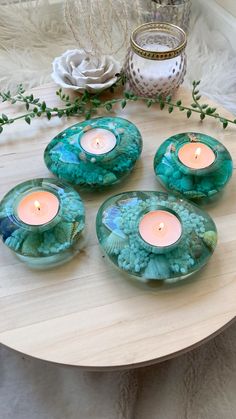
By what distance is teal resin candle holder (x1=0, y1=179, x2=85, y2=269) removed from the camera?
0.61 m

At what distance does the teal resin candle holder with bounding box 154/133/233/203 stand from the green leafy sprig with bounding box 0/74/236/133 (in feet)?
0.35

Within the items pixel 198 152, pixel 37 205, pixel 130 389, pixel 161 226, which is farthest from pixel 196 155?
pixel 130 389

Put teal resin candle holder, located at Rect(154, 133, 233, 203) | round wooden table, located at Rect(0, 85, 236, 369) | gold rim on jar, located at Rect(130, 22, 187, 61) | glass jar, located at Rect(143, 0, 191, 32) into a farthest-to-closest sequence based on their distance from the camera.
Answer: glass jar, located at Rect(143, 0, 191, 32), gold rim on jar, located at Rect(130, 22, 187, 61), teal resin candle holder, located at Rect(154, 133, 233, 203), round wooden table, located at Rect(0, 85, 236, 369)

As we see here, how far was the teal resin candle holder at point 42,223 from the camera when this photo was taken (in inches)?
23.8

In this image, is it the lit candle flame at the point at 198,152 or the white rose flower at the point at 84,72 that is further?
the white rose flower at the point at 84,72

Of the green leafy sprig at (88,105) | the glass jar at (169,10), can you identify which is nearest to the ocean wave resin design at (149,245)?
the green leafy sprig at (88,105)

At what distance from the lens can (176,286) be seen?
61cm

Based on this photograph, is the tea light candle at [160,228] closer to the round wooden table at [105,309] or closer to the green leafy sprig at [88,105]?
the round wooden table at [105,309]

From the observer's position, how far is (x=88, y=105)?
0.86 metres

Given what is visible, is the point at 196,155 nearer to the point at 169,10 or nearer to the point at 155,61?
the point at 155,61

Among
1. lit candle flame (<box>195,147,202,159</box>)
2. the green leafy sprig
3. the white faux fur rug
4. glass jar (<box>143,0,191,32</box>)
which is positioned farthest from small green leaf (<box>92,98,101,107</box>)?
glass jar (<box>143,0,191,32</box>)

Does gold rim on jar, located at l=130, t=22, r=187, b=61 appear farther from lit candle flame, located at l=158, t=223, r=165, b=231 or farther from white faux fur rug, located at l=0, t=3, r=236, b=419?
white faux fur rug, located at l=0, t=3, r=236, b=419

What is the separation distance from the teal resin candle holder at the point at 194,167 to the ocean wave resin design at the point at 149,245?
0.04 meters

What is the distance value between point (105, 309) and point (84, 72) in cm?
48
